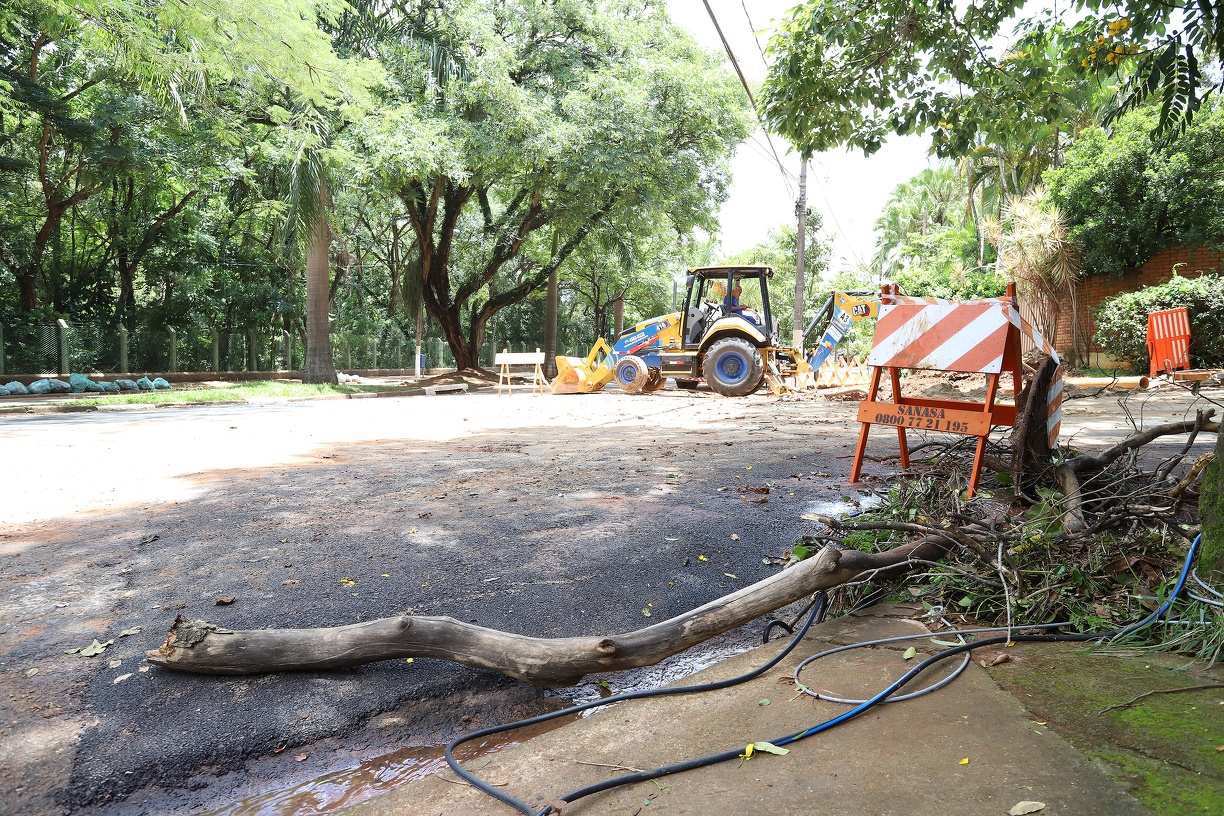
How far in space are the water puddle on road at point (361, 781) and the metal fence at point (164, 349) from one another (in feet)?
67.4

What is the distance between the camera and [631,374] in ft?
58.5

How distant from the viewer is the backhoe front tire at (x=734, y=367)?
645 inches

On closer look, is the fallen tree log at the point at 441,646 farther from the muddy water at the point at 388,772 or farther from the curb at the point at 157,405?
the curb at the point at 157,405

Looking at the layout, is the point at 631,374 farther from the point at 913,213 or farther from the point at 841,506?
the point at 913,213

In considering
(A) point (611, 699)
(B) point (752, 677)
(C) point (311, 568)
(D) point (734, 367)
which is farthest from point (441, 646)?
(D) point (734, 367)

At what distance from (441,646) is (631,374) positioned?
15.3m

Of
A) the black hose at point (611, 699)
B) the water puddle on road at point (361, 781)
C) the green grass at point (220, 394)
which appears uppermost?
the green grass at point (220, 394)

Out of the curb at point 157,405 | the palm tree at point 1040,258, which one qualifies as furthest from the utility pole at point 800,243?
the curb at point 157,405

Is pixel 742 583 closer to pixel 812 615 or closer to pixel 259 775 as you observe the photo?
pixel 812 615

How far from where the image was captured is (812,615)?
2986 millimetres

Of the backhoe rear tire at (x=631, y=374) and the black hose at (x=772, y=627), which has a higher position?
the backhoe rear tire at (x=631, y=374)

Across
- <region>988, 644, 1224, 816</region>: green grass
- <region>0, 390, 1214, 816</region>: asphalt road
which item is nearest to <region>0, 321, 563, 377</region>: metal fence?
<region>0, 390, 1214, 816</region>: asphalt road

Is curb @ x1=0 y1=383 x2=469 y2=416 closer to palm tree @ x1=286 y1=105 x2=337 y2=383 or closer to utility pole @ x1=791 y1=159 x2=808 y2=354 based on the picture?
palm tree @ x1=286 y1=105 x2=337 y2=383

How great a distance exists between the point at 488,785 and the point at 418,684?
738 mm
